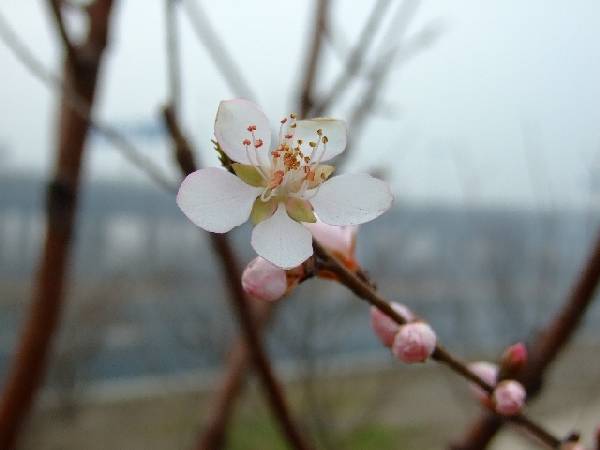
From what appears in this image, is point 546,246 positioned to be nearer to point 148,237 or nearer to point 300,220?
point 148,237

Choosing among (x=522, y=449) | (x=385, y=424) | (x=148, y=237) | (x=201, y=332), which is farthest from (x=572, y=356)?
(x=148, y=237)

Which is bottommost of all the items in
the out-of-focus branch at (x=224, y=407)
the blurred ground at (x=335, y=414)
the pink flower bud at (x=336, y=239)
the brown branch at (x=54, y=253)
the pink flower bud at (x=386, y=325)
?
the blurred ground at (x=335, y=414)

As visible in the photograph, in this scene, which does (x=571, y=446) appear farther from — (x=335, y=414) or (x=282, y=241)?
(x=335, y=414)

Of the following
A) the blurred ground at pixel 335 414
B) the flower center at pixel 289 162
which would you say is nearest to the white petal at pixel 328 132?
the flower center at pixel 289 162

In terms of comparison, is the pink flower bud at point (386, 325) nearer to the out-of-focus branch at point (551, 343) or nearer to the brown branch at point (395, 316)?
Result: the brown branch at point (395, 316)

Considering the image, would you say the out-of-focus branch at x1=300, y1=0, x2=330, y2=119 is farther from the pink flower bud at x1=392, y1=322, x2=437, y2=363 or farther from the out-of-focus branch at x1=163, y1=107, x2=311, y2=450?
the pink flower bud at x1=392, y1=322, x2=437, y2=363

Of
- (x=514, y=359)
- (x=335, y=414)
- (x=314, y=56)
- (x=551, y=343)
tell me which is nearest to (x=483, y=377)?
(x=514, y=359)
